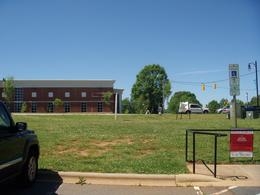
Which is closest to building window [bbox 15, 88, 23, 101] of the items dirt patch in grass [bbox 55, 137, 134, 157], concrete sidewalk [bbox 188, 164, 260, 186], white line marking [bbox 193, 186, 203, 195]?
dirt patch in grass [bbox 55, 137, 134, 157]

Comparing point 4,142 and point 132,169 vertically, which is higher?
point 4,142

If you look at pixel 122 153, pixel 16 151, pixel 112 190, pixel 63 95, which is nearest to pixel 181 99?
pixel 63 95

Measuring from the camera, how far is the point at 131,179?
10336 millimetres

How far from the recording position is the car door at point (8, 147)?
8.14 meters

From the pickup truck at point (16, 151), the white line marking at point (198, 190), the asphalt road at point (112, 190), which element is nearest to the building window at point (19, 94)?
the pickup truck at point (16, 151)

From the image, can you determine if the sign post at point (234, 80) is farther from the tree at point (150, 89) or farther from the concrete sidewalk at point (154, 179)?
the tree at point (150, 89)

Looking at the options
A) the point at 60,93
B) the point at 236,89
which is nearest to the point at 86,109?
the point at 60,93

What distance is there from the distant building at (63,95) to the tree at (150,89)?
7.99 m

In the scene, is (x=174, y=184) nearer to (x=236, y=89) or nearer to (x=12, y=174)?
(x=12, y=174)

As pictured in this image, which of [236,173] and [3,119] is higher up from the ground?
[3,119]

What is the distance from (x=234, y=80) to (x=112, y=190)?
7.12 m

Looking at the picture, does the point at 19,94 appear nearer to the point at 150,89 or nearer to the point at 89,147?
the point at 150,89

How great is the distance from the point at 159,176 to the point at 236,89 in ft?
18.8

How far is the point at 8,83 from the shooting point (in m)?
95.7
